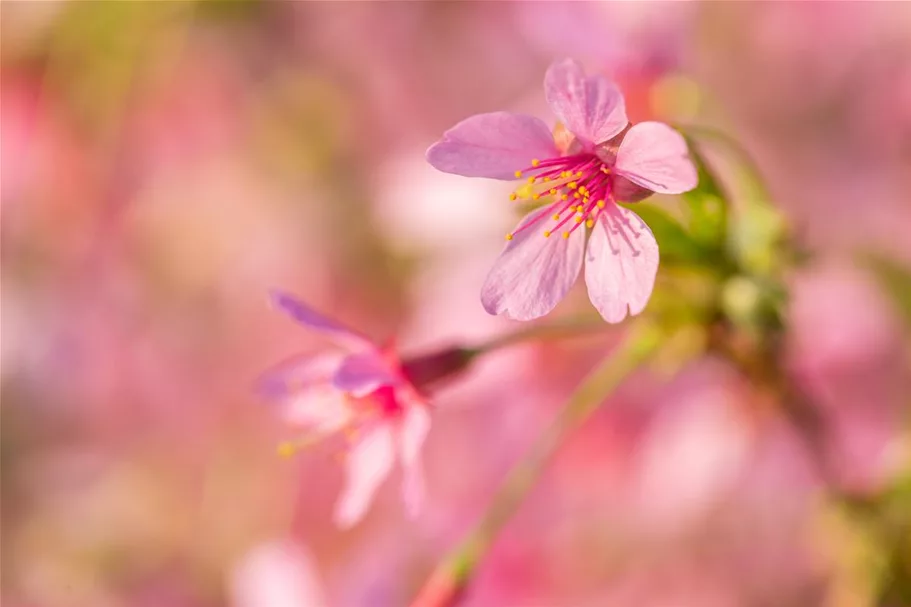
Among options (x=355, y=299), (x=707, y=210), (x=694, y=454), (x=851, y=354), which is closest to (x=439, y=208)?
(x=355, y=299)

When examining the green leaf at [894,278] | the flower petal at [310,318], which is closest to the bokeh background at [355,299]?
the green leaf at [894,278]

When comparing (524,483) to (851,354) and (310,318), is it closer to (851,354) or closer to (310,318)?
(310,318)

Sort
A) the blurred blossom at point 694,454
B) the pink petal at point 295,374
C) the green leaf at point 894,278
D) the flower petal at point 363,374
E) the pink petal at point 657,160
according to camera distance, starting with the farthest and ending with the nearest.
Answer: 1. the blurred blossom at point 694,454
2. the green leaf at point 894,278
3. the pink petal at point 295,374
4. the flower petal at point 363,374
5. the pink petal at point 657,160

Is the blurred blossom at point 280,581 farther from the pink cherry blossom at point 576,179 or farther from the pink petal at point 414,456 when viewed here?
the pink cherry blossom at point 576,179

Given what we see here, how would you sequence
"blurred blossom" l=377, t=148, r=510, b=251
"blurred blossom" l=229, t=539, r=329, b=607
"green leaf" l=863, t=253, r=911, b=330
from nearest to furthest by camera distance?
"green leaf" l=863, t=253, r=911, b=330
"blurred blossom" l=229, t=539, r=329, b=607
"blurred blossom" l=377, t=148, r=510, b=251

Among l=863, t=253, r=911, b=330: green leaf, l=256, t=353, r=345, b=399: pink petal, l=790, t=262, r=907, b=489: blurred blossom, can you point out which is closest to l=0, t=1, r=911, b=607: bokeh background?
l=790, t=262, r=907, b=489: blurred blossom

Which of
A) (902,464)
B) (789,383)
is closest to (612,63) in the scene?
(789,383)

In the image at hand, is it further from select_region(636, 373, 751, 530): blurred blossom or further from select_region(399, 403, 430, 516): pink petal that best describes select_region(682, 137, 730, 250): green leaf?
select_region(636, 373, 751, 530): blurred blossom

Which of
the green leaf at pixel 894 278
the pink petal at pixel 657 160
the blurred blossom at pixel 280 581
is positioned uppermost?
the pink petal at pixel 657 160

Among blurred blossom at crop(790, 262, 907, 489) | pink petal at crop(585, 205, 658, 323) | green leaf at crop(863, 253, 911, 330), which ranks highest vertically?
pink petal at crop(585, 205, 658, 323)
